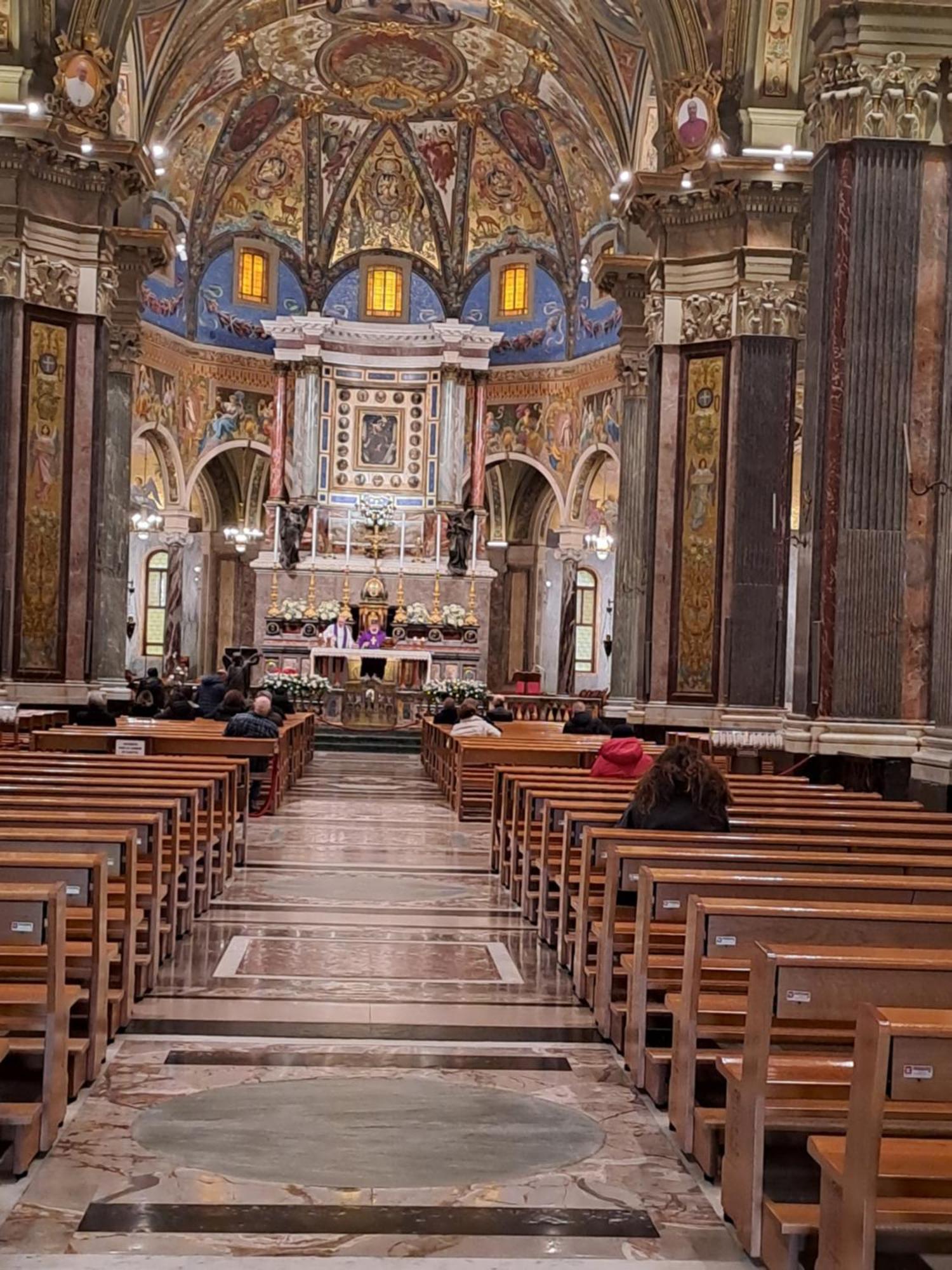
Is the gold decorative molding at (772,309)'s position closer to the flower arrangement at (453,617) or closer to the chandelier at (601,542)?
the flower arrangement at (453,617)

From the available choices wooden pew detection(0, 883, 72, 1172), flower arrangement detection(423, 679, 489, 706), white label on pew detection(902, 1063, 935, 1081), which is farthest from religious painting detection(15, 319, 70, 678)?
white label on pew detection(902, 1063, 935, 1081)

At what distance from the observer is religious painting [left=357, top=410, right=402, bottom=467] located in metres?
34.8

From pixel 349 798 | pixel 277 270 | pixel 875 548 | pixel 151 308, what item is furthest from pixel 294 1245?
pixel 277 270

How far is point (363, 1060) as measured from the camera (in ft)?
18.3

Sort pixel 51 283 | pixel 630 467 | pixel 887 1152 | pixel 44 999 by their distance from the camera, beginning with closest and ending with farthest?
pixel 887 1152 < pixel 44 999 < pixel 51 283 < pixel 630 467

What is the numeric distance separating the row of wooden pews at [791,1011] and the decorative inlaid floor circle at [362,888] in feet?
7.52

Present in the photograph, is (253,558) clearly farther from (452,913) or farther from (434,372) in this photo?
(452,913)

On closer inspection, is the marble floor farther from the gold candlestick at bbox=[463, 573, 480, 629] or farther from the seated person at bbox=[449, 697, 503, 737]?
the gold candlestick at bbox=[463, 573, 480, 629]

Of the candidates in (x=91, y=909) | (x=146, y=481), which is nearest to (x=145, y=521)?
(x=146, y=481)

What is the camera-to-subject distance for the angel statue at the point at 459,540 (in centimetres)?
3362

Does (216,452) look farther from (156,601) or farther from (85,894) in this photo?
(85,894)

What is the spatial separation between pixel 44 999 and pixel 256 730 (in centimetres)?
1003

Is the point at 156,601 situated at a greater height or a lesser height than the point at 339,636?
greater

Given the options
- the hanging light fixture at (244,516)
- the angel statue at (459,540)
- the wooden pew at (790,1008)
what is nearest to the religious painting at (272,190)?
the hanging light fixture at (244,516)
